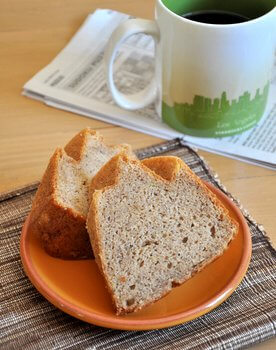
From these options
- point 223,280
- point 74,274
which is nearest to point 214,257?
point 223,280

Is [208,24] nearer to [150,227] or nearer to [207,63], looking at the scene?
[207,63]

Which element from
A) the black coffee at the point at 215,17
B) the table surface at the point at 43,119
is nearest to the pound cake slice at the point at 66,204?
the table surface at the point at 43,119

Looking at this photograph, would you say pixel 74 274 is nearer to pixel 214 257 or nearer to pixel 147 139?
pixel 214 257

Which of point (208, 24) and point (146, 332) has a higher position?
point (208, 24)

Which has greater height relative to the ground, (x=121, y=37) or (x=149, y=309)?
(x=121, y=37)

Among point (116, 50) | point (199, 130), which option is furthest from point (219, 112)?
point (116, 50)

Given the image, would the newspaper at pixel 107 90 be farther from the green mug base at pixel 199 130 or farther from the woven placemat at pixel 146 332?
the woven placemat at pixel 146 332
